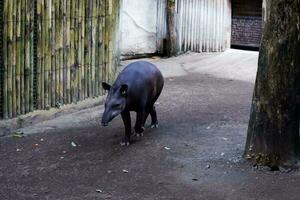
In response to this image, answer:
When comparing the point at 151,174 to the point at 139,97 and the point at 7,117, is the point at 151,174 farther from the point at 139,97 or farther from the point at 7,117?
the point at 7,117

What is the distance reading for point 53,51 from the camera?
8688 mm

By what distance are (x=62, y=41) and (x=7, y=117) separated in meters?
1.40

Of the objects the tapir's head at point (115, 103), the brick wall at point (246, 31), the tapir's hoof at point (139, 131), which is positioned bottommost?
the tapir's hoof at point (139, 131)

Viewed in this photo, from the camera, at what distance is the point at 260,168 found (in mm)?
6438

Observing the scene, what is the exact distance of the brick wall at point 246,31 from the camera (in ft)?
46.8

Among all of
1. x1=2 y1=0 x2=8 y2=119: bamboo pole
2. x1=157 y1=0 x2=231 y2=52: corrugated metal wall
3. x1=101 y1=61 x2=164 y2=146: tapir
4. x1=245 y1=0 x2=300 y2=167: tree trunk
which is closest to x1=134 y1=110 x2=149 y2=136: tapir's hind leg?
x1=101 y1=61 x2=164 y2=146: tapir

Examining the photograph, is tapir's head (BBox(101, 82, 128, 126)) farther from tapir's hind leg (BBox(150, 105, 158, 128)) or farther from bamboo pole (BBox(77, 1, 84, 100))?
bamboo pole (BBox(77, 1, 84, 100))

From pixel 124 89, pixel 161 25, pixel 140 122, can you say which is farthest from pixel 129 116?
pixel 161 25

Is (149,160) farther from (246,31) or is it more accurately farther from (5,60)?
(246,31)

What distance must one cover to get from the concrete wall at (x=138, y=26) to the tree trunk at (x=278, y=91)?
748 cm

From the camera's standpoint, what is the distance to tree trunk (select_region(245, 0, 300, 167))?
6188mm

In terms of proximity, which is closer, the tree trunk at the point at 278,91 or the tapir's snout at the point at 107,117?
the tree trunk at the point at 278,91

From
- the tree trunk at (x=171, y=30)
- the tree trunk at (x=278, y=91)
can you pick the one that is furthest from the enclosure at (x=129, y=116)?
the tree trunk at (x=171, y=30)

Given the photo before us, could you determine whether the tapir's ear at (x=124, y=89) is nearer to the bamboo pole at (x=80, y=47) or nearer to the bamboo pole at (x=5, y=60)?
the bamboo pole at (x=5, y=60)
